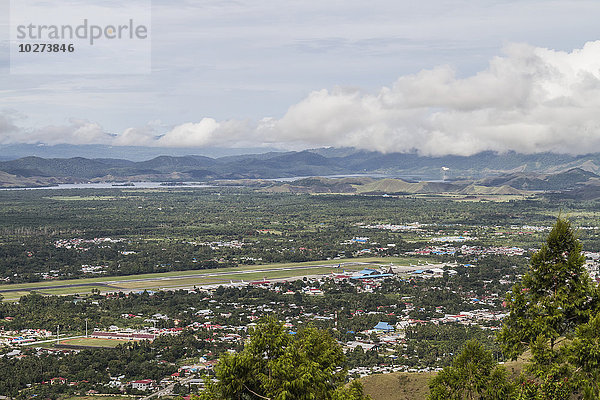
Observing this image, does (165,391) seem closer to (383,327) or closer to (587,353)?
(383,327)

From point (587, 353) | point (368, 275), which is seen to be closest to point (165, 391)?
point (587, 353)

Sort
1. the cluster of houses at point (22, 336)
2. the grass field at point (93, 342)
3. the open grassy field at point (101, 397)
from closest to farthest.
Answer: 1. the open grassy field at point (101, 397)
2. the grass field at point (93, 342)
3. the cluster of houses at point (22, 336)

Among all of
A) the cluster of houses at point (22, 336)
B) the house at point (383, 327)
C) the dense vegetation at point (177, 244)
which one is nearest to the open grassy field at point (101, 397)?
the cluster of houses at point (22, 336)

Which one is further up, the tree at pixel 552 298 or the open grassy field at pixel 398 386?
the tree at pixel 552 298

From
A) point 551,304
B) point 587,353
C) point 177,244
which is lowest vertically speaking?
point 177,244

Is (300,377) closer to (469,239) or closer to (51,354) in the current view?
(51,354)

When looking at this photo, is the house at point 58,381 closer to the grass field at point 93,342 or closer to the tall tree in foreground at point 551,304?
the grass field at point 93,342

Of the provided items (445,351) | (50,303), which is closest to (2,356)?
(50,303)
